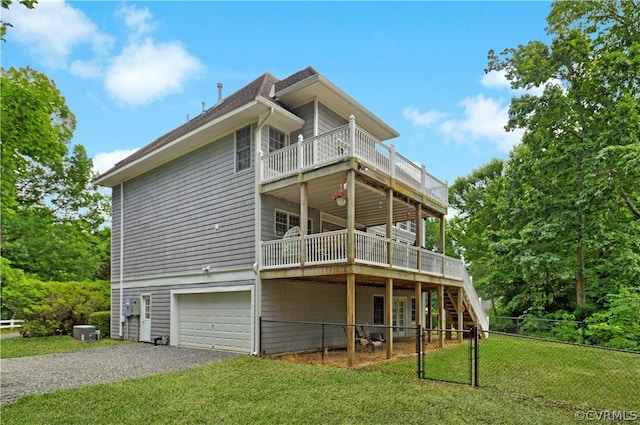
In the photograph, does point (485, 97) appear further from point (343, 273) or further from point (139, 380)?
point (139, 380)

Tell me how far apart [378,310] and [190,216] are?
8437 millimetres

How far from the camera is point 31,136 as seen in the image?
7578 mm

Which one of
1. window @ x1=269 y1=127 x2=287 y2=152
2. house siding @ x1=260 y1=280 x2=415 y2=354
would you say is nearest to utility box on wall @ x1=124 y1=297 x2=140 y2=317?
house siding @ x1=260 y1=280 x2=415 y2=354

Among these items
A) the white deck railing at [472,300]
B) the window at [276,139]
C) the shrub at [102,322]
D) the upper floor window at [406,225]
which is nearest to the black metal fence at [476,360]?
the white deck railing at [472,300]

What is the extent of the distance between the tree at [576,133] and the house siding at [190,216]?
12.1 meters

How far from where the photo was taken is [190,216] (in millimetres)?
13227

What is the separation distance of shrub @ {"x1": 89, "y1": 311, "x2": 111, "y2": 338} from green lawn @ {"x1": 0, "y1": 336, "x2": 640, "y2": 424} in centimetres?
966

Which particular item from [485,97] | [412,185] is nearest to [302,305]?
[412,185]

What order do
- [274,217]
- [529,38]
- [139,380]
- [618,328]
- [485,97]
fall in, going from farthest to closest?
[485,97] < [529,38] < [618,328] < [274,217] < [139,380]

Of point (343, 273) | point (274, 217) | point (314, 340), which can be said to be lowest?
point (314, 340)

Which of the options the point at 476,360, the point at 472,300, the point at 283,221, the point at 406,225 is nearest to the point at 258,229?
the point at 283,221

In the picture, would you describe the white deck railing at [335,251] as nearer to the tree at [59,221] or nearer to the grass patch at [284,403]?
the grass patch at [284,403]

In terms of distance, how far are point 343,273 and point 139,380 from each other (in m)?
4.77

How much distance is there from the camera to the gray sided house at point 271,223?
1013 cm
